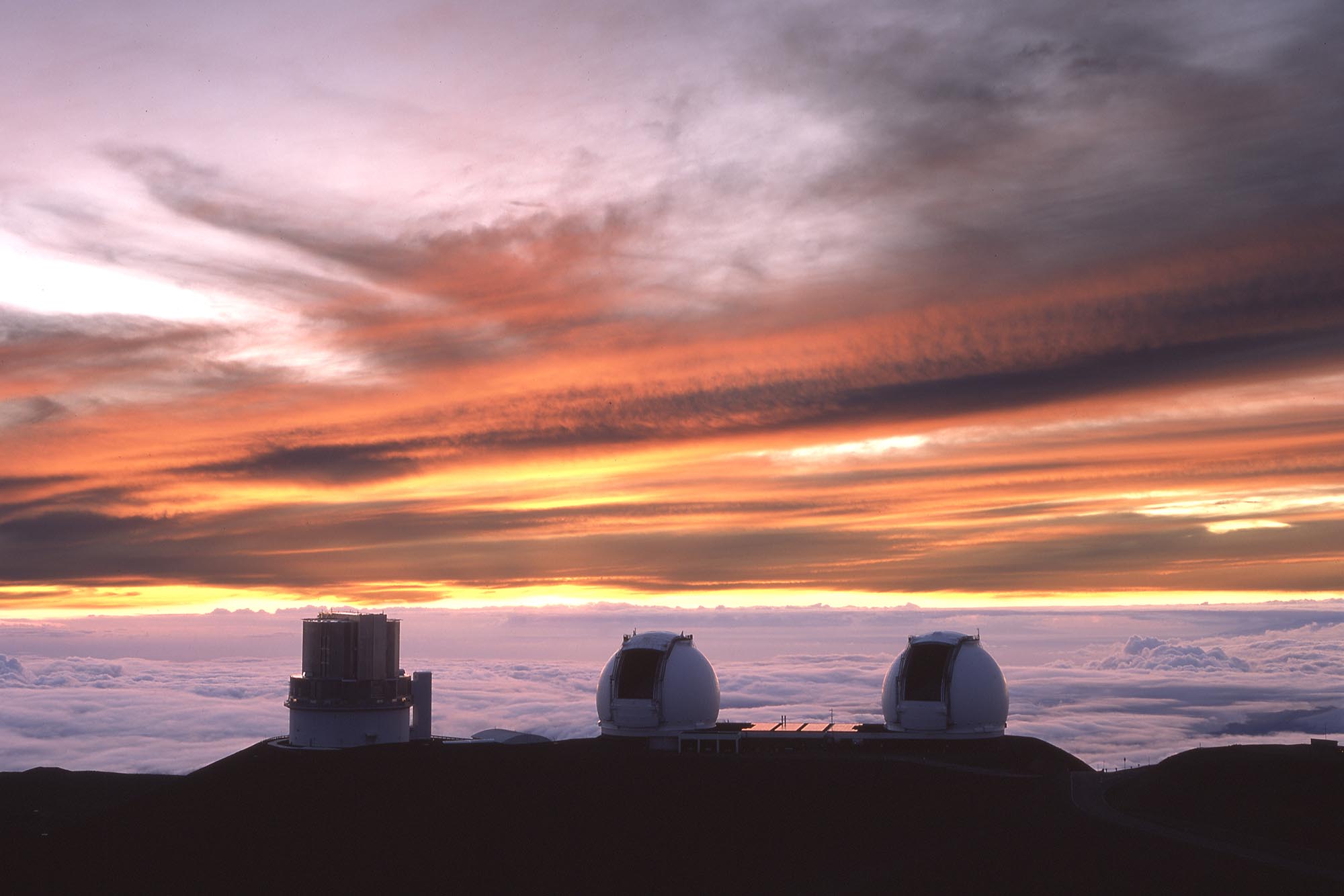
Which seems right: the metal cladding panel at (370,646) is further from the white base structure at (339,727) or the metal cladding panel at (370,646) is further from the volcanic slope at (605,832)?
the volcanic slope at (605,832)

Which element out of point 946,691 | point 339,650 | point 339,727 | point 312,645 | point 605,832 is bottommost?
point 605,832

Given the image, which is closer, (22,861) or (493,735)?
(22,861)

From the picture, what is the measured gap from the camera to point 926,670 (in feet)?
176

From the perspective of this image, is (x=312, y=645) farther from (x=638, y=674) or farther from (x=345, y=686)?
(x=638, y=674)

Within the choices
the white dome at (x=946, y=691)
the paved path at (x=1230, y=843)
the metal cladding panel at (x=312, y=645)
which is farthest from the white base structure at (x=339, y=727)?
the paved path at (x=1230, y=843)

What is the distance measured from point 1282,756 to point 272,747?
143 feet

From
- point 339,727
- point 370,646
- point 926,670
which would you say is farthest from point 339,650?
point 926,670

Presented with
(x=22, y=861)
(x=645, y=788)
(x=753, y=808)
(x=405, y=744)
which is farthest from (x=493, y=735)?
(x=22, y=861)

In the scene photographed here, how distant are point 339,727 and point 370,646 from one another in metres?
3.89

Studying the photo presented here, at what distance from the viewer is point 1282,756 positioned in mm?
44344

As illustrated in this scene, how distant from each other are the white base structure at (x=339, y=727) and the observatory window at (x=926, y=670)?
25.0 m

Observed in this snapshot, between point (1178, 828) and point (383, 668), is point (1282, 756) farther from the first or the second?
point (383, 668)

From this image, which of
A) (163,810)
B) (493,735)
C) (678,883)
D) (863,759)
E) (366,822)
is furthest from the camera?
(493,735)

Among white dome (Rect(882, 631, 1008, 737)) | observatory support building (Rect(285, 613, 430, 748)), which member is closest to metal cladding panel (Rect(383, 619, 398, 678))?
observatory support building (Rect(285, 613, 430, 748))
